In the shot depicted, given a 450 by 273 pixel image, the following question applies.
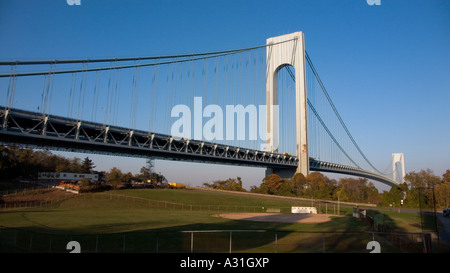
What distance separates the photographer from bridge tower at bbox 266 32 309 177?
8024cm

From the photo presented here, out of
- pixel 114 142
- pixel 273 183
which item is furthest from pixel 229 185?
pixel 114 142

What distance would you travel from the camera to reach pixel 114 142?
59125 mm

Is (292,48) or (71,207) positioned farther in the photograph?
(292,48)

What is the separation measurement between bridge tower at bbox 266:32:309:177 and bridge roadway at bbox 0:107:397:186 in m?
3.78

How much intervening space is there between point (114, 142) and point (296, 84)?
48.7 m

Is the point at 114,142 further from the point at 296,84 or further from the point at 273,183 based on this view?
the point at 296,84

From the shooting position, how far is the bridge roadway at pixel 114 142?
4469 centimetres

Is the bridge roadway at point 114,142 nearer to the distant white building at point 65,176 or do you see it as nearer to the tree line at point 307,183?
the tree line at point 307,183

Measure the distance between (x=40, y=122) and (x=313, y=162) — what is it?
7288cm

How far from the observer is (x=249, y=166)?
85.9 m

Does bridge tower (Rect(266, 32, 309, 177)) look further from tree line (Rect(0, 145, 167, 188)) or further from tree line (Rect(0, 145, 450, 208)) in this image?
tree line (Rect(0, 145, 167, 188))

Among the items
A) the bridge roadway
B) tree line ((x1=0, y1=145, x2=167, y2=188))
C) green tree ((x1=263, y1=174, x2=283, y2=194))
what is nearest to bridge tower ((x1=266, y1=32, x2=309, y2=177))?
the bridge roadway
